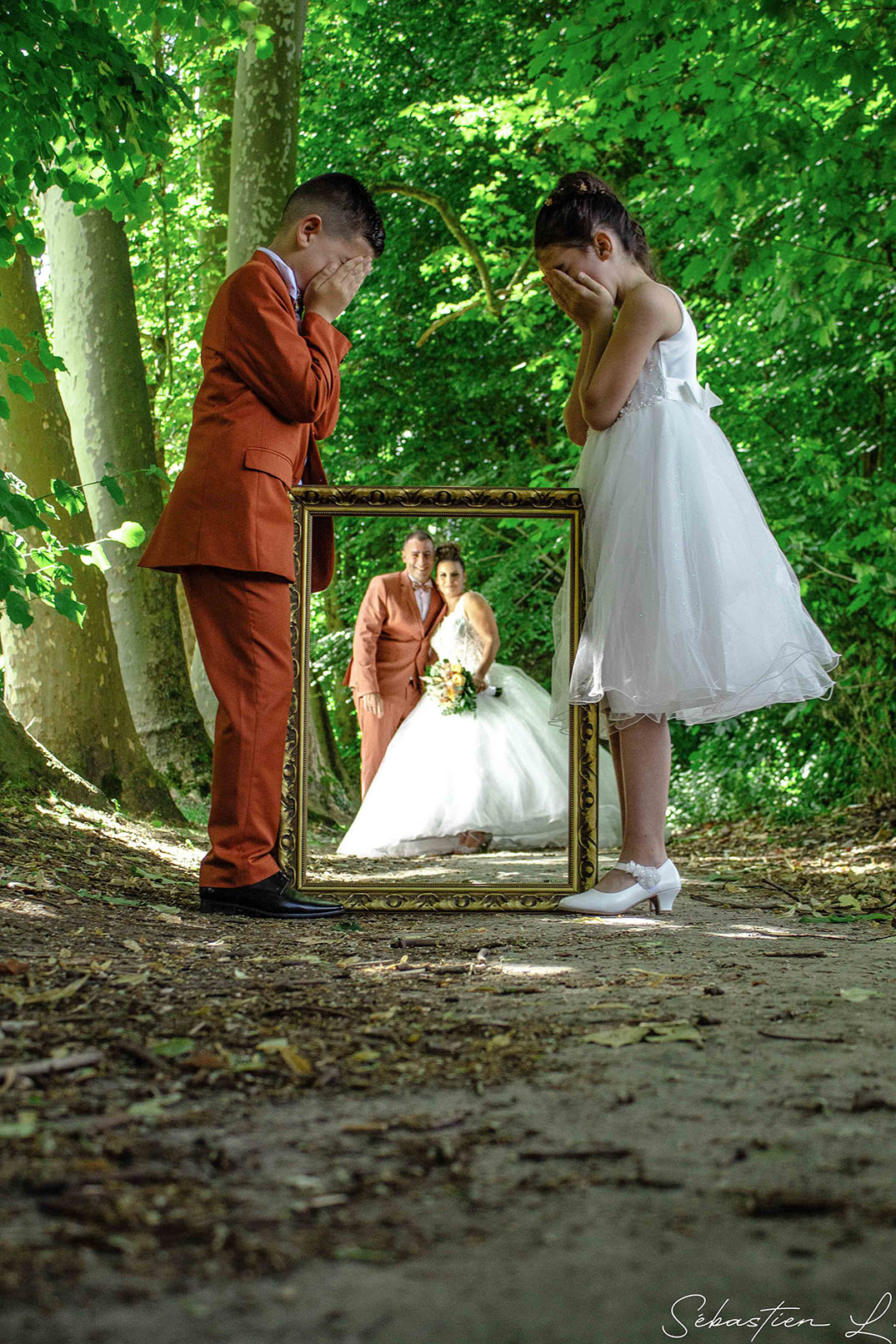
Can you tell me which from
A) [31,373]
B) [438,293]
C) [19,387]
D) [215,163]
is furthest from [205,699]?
[215,163]

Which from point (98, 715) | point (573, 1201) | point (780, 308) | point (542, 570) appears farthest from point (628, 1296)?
point (780, 308)

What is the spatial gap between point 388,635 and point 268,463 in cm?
200

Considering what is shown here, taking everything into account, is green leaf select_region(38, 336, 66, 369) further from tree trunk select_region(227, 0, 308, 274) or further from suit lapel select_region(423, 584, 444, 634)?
tree trunk select_region(227, 0, 308, 274)

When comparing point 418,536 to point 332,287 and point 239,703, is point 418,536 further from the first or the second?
point 239,703

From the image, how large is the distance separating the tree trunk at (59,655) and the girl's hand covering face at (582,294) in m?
3.29

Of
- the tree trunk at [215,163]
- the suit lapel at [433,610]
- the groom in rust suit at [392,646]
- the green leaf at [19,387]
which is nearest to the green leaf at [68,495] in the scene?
the green leaf at [19,387]

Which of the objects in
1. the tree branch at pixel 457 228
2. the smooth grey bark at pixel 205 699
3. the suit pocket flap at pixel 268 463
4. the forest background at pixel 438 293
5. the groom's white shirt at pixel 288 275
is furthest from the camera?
the tree branch at pixel 457 228

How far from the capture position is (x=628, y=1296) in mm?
1121

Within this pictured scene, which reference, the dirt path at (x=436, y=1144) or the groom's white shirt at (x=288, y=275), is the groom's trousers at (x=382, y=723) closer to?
the groom's white shirt at (x=288, y=275)

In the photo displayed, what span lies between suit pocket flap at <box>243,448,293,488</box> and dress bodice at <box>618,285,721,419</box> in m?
1.26

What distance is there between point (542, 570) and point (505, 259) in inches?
372

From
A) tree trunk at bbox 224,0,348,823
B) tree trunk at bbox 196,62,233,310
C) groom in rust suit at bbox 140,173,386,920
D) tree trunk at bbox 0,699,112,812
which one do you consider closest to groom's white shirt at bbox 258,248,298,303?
groom in rust suit at bbox 140,173,386,920

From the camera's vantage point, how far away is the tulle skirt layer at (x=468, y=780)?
532cm

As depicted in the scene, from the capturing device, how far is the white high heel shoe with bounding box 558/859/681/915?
163 inches
